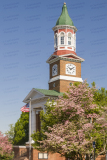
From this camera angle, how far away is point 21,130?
65.5 metres

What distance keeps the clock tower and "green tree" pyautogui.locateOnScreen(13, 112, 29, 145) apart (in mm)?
15065

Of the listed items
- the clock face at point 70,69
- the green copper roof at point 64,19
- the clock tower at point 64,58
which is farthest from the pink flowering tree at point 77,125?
the green copper roof at point 64,19

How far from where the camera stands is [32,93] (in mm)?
52688

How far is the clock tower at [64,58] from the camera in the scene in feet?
171

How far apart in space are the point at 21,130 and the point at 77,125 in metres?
36.1

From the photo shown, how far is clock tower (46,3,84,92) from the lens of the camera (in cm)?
5209

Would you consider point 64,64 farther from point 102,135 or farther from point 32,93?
point 102,135

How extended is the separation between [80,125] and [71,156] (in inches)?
173

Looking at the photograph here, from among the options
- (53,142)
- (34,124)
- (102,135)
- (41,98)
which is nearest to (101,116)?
(102,135)

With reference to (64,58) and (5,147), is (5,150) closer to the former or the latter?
(5,147)

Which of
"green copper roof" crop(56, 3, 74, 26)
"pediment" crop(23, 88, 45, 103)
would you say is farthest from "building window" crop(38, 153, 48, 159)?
"green copper roof" crop(56, 3, 74, 26)

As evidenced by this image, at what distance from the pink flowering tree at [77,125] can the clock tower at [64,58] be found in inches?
747

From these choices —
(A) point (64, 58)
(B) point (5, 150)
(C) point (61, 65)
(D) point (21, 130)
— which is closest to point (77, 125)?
(B) point (5, 150)

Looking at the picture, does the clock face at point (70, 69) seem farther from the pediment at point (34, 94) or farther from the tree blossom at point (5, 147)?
the tree blossom at point (5, 147)
